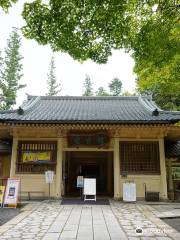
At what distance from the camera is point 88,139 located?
40.6 ft

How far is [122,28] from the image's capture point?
22.4 feet

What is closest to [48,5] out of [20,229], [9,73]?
[20,229]

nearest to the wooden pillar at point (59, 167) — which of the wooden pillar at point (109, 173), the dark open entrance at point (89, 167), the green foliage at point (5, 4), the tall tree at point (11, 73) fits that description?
the dark open entrance at point (89, 167)

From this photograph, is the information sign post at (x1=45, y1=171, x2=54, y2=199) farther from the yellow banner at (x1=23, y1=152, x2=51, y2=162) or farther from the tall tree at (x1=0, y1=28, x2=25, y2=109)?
the tall tree at (x1=0, y1=28, x2=25, y2=109)

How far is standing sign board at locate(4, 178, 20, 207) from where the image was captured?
9852 mm

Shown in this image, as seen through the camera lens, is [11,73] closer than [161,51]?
No

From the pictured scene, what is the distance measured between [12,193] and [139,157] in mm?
5989

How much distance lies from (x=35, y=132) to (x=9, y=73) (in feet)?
85.2

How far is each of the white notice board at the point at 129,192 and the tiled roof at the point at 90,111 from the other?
2.87 meters

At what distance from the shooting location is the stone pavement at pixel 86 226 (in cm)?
550

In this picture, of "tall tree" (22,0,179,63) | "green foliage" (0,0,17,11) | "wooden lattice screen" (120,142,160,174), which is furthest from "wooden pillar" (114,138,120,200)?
"green foliage" (0,0,17,11)

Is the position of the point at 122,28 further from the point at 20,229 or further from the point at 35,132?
the point at 35,132

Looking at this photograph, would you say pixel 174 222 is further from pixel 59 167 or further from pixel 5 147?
pixel 5 147

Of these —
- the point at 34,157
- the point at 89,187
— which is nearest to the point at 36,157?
the point at 34,157
